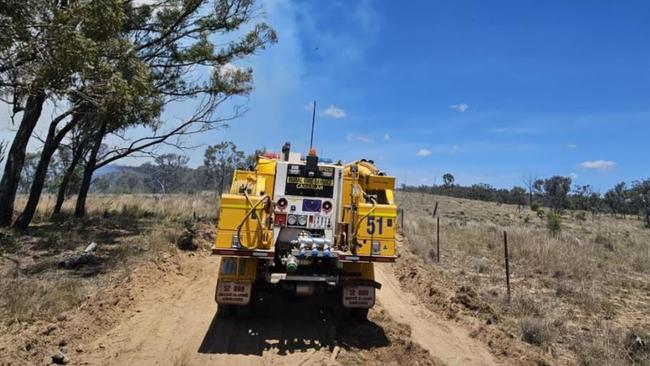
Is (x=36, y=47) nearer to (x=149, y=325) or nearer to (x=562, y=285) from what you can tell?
(x=149, y=325)

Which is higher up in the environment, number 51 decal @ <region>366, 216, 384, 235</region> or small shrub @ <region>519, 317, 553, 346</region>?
number 51 decal @ <region>366, 216, 384, 235</region>

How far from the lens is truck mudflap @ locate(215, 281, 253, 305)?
671cm

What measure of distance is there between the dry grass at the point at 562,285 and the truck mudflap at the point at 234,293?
4.55m

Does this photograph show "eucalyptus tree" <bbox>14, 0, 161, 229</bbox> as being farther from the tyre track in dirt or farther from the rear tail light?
the tyre track in dirt

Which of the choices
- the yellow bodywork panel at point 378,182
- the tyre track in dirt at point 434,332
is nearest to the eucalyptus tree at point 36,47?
the yellow bodywork panel at point 378,182

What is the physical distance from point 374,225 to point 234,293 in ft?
7.93

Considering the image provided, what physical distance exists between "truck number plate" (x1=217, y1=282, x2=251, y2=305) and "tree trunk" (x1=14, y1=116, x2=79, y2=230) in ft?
36.5

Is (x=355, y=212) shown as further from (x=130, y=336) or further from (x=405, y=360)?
(x=130, y=336)

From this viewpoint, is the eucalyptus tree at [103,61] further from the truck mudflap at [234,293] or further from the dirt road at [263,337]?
the truck mudflap at [234,293]

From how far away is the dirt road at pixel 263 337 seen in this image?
5.89 m

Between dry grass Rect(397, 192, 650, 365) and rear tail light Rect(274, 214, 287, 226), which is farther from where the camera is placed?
dry grass Rect(397, 192, 650, 365)

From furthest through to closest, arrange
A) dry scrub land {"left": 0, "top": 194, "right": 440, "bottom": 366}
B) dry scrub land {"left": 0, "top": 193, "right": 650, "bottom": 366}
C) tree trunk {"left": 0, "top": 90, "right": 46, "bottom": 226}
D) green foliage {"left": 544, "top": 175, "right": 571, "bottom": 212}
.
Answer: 1. green foliage {"left": 544, "top": 175, "right": 571, "bottom": 212}
2. tree trunk {"left": 0, "top": 90, "right": 46, "bottom": 226}
3. dry scrub land {"left": 0, "top": 193, "right": 650, "bottom": 366}
4. dry scrub land {"left": 0, "top": 194, "right": 440, "bottom": 366}

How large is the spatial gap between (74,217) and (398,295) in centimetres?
1445

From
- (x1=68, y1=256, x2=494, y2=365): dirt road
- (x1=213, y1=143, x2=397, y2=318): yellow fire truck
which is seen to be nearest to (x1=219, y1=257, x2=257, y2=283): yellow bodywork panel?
(x1=213, y1=143, x2=397, y2=318): yellow fire truck
